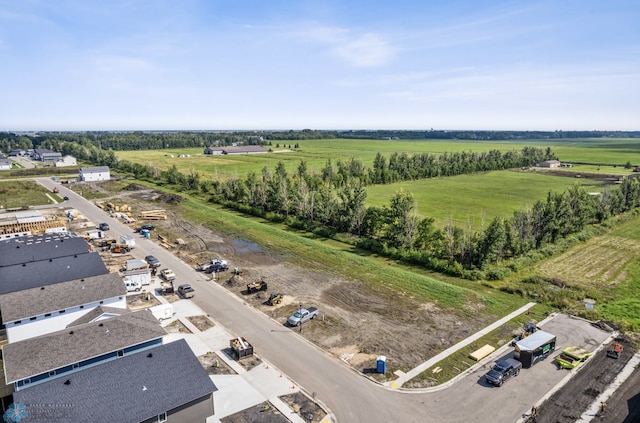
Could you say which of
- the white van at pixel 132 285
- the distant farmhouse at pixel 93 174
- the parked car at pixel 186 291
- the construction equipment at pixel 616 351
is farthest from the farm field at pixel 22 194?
the construction equipment at pixel 616 351

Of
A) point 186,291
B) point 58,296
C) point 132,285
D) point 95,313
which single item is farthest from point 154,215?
point 95,313

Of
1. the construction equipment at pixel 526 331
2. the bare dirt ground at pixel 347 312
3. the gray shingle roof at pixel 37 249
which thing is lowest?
the bare dirt ground at pixel 347 312

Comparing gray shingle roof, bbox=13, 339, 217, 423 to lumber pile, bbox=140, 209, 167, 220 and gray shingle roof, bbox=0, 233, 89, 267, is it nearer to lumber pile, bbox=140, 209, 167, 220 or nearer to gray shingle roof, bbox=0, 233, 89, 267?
gray shingle roof, bbox=0, 233, 89, 267

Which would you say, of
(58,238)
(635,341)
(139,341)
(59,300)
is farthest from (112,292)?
(635,341)

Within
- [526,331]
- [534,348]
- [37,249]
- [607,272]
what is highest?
[37,249]

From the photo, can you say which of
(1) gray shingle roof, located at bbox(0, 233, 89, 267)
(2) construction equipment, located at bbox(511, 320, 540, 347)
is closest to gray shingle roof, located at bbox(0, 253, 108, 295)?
(1) gray shingle roof, located at bbox(0, 233, 89, 267)

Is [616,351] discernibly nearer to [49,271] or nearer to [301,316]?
[301,316]

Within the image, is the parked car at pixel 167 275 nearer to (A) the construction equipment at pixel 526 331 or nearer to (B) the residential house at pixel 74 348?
(B) the residential house at pixel 74 348
